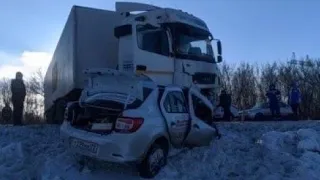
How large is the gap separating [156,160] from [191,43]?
5.57 meters

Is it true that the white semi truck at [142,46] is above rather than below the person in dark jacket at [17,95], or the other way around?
above

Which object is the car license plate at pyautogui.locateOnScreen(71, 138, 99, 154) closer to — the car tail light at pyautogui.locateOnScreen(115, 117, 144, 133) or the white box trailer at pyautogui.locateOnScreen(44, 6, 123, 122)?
the car tail light at pyautogui.locateOnScreen(115, 117, 144, 133)

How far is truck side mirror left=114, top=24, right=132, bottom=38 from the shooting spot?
13.9 meters

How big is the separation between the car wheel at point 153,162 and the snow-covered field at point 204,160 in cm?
A: 14

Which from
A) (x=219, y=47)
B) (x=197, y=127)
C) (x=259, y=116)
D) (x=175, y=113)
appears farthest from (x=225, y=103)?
(x=259, y=116)

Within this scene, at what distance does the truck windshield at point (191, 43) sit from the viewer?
1415cm

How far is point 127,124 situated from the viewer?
365 inches

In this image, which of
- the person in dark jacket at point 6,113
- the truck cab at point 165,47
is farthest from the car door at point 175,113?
the person in dark jacket at point 6,113

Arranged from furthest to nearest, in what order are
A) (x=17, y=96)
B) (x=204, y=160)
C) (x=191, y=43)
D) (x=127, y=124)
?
(x=17, y=96) → (x=191, y=43) → (x=204, y=160) → (x=127, y=124)

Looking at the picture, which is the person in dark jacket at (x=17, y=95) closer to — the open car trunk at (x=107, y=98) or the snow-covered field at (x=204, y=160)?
the snow-covered field at (x=204, y=160)

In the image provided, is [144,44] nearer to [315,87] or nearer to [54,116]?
[54,116]

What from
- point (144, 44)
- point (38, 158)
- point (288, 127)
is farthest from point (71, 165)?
point (288, 127)

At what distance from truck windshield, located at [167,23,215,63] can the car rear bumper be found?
5.16 metres

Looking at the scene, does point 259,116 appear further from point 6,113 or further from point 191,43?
point 191,43
